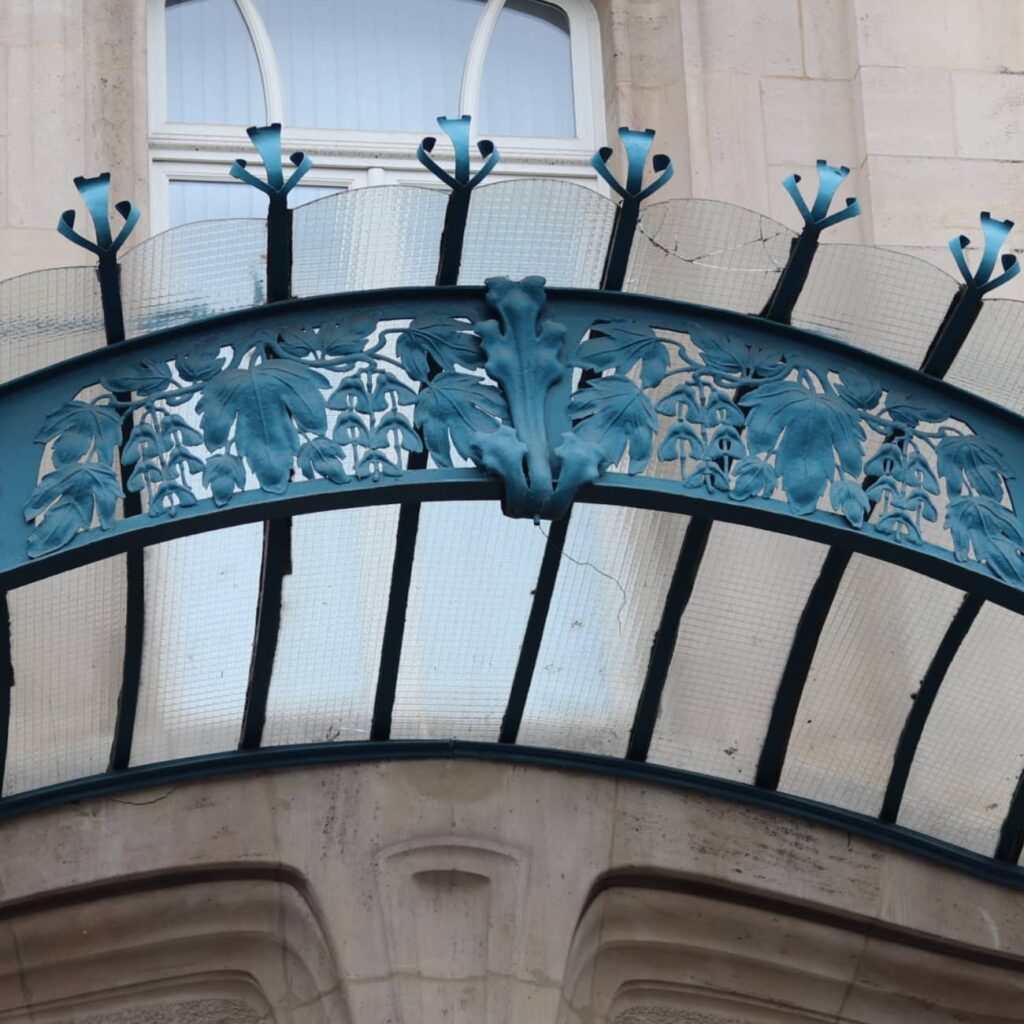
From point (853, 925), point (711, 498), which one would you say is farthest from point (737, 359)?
point (853, 925)

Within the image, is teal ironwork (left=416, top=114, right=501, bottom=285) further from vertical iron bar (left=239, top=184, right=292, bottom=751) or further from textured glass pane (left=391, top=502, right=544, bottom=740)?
textured glass pane (left=391, top=502, right=544, bottom=740)

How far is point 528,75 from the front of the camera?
9000mm

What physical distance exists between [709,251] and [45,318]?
1.72 meters

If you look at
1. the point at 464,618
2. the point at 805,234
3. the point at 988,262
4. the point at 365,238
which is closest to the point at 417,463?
the point at 365,238

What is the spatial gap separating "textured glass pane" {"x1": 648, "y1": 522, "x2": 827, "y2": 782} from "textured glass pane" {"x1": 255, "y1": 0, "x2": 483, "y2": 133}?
8.56 feet

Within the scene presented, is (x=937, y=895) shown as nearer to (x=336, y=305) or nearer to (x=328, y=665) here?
(x=328, y=665)

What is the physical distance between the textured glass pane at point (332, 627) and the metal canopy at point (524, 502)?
0.4 inches

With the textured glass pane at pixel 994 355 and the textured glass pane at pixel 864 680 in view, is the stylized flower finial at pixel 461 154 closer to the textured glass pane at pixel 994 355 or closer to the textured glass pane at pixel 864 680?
the textured glass pane at pixel 994 355

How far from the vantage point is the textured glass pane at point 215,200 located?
27.6ft

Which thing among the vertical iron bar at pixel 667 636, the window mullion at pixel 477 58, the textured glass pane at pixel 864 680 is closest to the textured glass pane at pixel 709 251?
the vertical iron bar at pixel 667 636

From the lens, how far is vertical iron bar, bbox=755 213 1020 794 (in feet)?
19.8

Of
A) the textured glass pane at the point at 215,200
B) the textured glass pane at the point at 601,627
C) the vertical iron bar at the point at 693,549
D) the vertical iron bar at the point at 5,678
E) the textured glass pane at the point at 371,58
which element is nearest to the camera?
the vertical iron bar at the point at 693,549

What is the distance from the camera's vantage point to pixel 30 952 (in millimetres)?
6980

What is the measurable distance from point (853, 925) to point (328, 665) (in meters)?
1.79
